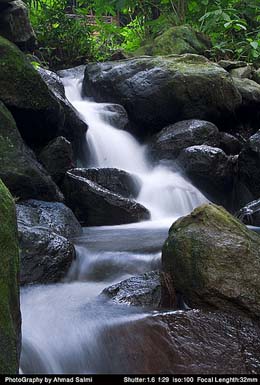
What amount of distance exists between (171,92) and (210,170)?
238 centimetres

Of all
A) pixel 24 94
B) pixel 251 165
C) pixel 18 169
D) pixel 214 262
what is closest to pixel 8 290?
pixel 214 262

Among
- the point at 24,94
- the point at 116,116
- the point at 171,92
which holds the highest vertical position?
the point at 171,92

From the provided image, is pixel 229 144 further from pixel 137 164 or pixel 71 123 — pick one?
pixel 71 123

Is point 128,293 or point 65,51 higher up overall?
point 65,51

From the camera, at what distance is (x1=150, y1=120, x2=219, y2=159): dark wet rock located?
9.49 meters

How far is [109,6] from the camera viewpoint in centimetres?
1370

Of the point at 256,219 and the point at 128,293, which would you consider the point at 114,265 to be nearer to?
the point at 128,293

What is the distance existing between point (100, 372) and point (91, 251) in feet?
7.00

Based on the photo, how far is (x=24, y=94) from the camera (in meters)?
6.96

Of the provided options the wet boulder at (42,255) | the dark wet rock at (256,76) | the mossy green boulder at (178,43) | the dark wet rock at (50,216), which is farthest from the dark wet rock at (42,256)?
the mossy green boulder at (178,43)

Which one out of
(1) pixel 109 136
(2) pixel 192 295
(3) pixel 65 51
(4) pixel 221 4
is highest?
(4) pixel 221 4

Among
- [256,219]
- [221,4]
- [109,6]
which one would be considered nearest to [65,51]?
[109,6]

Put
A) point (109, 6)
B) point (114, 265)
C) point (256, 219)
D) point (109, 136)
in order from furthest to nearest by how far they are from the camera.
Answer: point (109, 6) → point (109, 136) → point (256, 219) → point (114, 265)

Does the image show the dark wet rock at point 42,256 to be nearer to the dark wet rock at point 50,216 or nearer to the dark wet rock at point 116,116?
the dark wet rock at point 50,216
